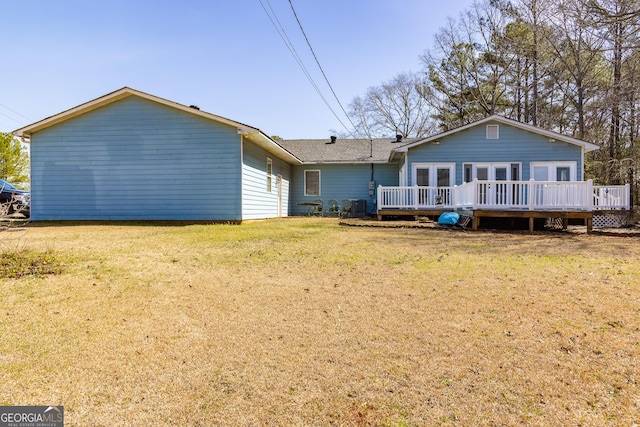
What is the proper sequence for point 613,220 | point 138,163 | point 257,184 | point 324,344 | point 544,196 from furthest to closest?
point 257,184 → point 138,163 → point 613,220 → point 544,196 → point 324,344

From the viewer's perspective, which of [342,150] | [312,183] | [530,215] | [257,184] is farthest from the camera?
[342,150]

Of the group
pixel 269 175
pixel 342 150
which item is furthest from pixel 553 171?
pixel 269 175

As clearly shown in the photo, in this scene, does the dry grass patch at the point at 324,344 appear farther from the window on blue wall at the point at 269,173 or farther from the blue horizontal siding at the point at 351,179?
the blue horizontal siding at the point at 351,179

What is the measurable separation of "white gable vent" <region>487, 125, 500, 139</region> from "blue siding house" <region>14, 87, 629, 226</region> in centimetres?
4

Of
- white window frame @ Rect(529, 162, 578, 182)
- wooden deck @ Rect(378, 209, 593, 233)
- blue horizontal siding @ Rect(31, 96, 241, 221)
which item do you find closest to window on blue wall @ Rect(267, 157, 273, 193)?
blue horizontal siding @ Rect(31, 96, 241, 221)

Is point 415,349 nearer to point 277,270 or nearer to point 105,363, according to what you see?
point 105,363

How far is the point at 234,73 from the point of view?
577 inches

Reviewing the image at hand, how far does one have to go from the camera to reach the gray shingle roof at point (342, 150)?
1767 cm

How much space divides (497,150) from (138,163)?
12816mm

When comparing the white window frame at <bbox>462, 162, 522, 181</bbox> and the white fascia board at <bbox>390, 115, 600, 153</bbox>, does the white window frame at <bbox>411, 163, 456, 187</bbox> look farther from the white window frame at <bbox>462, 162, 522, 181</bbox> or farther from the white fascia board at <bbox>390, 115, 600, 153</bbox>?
the white fascia board at <bbox>390, 115, 600, 153</bbox>

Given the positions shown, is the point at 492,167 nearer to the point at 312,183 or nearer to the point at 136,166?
the point at 312,183

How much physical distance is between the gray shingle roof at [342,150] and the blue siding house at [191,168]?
443cm

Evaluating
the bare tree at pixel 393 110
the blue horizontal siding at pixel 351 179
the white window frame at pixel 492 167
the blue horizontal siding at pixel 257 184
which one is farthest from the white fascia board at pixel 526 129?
the bare tree at pixel 393 110

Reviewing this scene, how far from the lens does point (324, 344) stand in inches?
95.7
